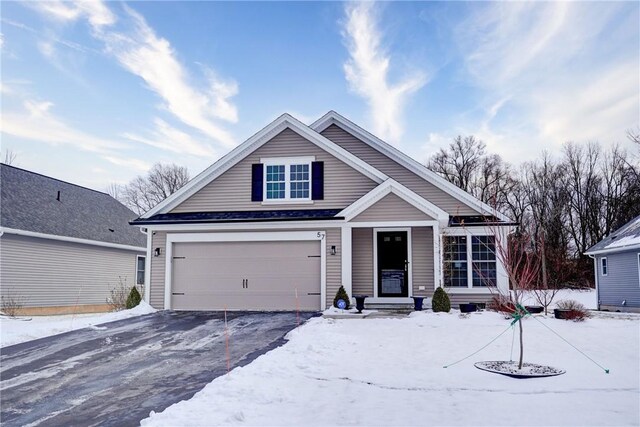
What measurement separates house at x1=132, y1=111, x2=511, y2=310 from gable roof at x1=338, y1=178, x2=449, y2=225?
1.2 inches

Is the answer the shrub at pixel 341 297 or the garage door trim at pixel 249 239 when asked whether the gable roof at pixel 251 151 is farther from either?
the shrub at pixel 341 297

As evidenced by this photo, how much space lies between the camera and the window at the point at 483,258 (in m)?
15.1

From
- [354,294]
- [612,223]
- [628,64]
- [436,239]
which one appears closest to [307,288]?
[354,294]

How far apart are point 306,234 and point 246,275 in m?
2.34

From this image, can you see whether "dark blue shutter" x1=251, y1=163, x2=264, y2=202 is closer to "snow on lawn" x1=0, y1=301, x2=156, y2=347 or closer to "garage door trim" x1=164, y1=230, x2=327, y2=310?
"garage door trim" x1=164, y1=230, x2=327, y2=310

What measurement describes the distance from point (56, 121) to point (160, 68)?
5.29 meters

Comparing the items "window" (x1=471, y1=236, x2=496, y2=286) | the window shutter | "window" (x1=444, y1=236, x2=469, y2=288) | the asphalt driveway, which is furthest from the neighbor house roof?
the asphalt driveway

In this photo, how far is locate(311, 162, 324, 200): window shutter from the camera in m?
15.8

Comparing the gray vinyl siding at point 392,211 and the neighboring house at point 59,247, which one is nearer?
the gray vinyl siding at point 392,211

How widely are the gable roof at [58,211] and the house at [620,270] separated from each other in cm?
2223

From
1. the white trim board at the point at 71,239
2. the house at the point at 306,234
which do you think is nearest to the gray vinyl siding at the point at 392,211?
the house at the point at 306,234

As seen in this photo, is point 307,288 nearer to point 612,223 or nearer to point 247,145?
point 247,145

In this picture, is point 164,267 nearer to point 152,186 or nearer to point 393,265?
point 393,265

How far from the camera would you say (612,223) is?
34562 mm
